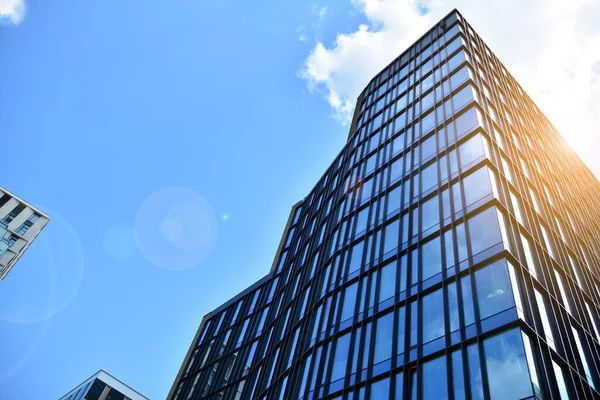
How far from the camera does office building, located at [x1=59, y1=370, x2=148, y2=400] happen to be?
59812 millimetres

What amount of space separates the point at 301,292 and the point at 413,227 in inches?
453

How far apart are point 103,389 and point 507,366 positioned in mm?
59279

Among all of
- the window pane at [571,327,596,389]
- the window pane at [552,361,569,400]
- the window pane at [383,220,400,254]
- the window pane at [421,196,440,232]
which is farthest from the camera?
the window pane at [383,220,400,254]

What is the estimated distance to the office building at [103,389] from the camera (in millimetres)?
59812

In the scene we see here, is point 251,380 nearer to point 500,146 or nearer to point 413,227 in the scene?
point 413,227

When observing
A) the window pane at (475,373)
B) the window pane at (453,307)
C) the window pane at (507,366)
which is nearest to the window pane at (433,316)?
the window pane at (453,307)

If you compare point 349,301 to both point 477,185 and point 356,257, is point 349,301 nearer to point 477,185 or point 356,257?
point 356,257

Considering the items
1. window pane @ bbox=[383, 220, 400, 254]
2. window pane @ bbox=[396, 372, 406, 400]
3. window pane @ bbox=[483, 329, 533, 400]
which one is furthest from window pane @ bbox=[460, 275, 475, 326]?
window pane @ bbox=[383, 220, 400, 254]

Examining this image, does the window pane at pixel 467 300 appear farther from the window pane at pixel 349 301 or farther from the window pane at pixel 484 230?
the window pane at pixel 349 301

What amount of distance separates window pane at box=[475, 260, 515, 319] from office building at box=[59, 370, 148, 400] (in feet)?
186

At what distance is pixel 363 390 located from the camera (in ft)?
69.9

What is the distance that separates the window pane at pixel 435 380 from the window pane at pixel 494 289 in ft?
9.17

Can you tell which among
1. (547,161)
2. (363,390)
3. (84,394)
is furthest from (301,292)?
(84,394)

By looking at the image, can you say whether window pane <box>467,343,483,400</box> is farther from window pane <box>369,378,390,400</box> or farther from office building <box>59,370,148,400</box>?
office building <box>59,370,148,400</box>
